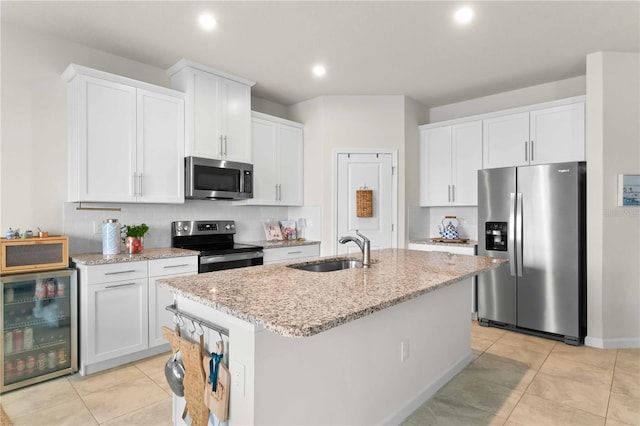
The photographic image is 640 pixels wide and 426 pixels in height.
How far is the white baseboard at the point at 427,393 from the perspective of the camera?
81.8 inches

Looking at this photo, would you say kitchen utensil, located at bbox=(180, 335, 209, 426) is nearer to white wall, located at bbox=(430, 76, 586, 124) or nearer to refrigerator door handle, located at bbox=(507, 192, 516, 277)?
refrigerator door handle, located at bbox=(507, 192, 516, 277)

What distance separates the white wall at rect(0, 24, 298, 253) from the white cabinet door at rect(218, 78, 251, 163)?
0.95 metres

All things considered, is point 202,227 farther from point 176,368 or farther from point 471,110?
point 471,110

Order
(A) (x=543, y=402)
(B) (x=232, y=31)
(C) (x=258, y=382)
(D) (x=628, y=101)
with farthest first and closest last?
(D) (x=628, y=101) → (B) (x=232, y=31) → (A) (x=543, y=402) → (C) (x=258, y=382)

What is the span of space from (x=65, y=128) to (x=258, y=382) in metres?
2.88

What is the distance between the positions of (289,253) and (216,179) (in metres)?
1.17

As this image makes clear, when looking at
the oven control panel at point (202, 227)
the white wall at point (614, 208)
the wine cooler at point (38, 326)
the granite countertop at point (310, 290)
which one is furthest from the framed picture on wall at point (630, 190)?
the wine cooler at point (38, 326)

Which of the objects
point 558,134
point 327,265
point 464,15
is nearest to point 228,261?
point 327,265

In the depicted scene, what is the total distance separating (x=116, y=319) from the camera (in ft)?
9.32

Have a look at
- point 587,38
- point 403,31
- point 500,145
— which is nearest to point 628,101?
point 587,38

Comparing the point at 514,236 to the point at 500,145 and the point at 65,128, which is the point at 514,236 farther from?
the point at 65,128

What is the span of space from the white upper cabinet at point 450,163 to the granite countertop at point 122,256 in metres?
2.99

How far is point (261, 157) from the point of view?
13.9ft

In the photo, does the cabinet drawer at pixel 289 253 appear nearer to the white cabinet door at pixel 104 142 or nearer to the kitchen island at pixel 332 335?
the white cabinet door at pixel 104 142
